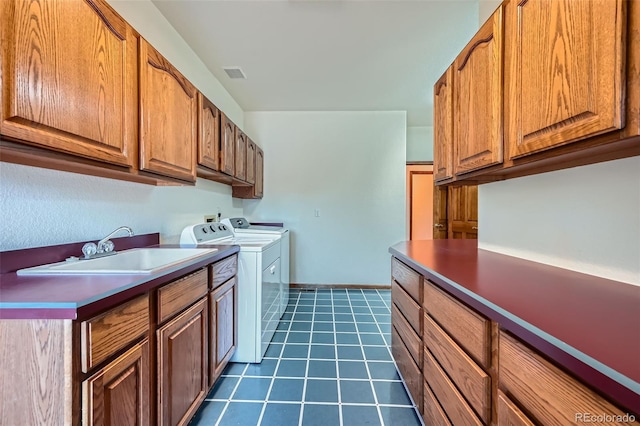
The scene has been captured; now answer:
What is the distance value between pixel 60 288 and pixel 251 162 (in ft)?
8.61

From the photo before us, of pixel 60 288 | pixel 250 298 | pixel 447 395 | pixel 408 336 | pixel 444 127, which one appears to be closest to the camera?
pixel 60 288

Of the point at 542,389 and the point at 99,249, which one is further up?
the point at 99,249

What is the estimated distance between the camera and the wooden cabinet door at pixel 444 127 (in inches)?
64.0

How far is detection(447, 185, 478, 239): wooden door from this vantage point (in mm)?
3539

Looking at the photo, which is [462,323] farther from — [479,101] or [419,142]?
[419,142]

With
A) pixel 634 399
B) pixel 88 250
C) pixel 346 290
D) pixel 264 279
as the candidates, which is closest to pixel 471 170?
pixel 634 399

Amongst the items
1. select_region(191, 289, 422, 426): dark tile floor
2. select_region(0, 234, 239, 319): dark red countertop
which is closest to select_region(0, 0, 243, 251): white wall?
select_region(0, 234, 239, 319): dark red countertop

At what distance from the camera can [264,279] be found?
7.07ft

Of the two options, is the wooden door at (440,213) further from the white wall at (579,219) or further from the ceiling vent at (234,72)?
the ceiling vent at (234,72)

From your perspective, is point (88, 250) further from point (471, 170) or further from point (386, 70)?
point (386, 70)

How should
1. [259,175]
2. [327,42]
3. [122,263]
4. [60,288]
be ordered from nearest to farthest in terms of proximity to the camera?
[60,288] < [122,263] < [327,42] < [259,175]

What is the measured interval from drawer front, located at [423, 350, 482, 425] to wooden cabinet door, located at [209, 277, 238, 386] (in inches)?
45.8

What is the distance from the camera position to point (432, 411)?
119 cm

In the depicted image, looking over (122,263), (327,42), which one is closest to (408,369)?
(122,263)
